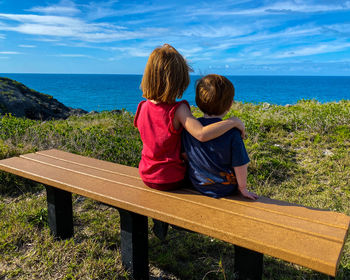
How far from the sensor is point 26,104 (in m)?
11.9

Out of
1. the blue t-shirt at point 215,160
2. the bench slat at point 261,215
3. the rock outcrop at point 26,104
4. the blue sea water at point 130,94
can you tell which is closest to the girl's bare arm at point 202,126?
the blue t-shirt at point 215,160

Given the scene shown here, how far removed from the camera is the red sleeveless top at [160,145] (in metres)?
2.29

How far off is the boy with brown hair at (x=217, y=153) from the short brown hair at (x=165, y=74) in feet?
0.49

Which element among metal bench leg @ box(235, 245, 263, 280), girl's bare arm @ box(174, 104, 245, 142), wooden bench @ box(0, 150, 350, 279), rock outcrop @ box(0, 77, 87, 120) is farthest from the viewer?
rock outcrop @ box(0, 77, 87, 120)

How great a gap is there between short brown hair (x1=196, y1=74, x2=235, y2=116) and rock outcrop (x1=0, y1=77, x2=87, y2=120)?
29.3ft

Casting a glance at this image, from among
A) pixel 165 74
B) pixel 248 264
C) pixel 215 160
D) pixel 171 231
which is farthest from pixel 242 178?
pixel 171 231

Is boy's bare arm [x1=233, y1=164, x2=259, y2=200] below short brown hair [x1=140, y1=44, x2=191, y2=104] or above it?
below

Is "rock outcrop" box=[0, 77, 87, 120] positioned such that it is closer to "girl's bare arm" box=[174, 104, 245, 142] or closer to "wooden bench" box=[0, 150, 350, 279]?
"wooden bench" box=[0, 150, 350, 279]

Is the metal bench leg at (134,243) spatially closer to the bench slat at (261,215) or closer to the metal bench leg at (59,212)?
the bench slat at (261,215)

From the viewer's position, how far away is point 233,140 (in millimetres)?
2109

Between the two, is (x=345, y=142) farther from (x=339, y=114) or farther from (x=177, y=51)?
(x=177, y=51)

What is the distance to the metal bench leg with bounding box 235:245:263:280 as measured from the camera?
1.96 m

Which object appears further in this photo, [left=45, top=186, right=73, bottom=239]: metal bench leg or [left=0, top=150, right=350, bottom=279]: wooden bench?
[left=45, top=186, right=73, bottom=239]: metal bench leg

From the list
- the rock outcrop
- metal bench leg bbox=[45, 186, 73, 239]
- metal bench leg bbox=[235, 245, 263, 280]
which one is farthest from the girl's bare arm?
the rock outcrop
